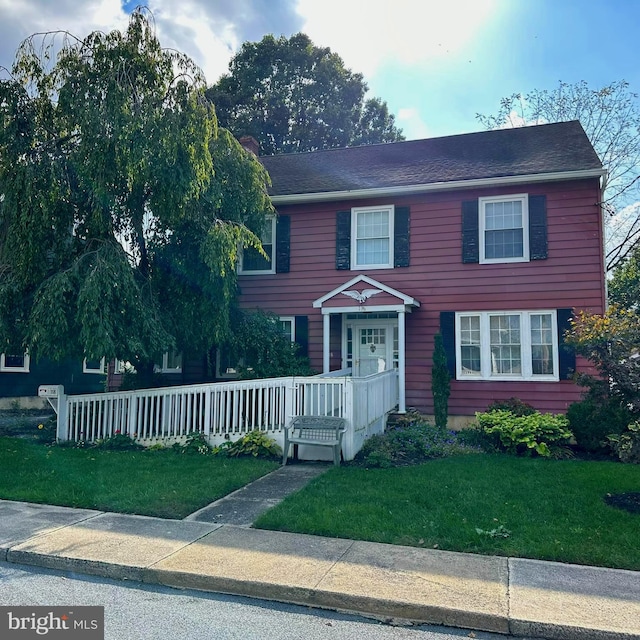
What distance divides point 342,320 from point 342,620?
9.50 m

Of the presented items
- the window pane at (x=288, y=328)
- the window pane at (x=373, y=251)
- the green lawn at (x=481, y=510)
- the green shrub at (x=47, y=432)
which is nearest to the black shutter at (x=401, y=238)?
the window pane at (x=373, y=251)

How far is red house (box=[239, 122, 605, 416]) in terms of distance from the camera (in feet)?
38.1

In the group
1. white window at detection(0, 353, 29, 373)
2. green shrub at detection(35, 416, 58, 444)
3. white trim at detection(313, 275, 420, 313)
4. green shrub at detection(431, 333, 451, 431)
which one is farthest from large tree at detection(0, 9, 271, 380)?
white window at detection(0, 353, 29, 373)

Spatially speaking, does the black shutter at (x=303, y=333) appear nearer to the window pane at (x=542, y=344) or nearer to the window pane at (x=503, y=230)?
the window pane at (x=503, y=230)

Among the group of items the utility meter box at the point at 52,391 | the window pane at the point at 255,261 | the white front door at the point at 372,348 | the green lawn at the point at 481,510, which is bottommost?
the green lawn at the point at 481,510

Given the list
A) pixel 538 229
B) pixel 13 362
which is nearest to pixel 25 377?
pixel 13 362

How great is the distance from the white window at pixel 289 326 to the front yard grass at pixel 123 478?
4680 mm

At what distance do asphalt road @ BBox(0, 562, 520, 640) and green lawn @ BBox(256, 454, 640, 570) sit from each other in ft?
4.64

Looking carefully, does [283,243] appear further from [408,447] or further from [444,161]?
[408,447]

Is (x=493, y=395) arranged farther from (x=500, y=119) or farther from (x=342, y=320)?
(x=500, y=119)

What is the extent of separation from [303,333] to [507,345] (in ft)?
15.4

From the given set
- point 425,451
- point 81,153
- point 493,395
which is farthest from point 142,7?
point 493,395

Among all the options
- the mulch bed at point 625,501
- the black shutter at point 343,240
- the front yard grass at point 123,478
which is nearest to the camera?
the mulch bed at point 625,501

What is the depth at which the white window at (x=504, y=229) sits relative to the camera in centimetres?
1198
